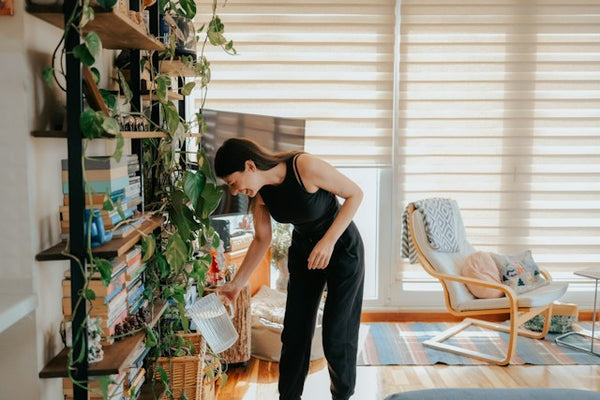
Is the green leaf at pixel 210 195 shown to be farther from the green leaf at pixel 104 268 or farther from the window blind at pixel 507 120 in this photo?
the window blind at pixel 507 120

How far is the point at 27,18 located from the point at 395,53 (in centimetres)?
304

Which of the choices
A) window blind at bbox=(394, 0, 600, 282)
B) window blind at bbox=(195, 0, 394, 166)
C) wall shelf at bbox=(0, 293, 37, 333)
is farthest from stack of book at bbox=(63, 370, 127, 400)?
window blind at bbox=(394, 0, 600, 282)

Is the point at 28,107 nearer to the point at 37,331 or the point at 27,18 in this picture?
the point at 27,18

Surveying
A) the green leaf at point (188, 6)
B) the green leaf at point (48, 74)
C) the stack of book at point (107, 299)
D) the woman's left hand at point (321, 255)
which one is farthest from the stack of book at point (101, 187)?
the woman's left hand at point (321, 255)

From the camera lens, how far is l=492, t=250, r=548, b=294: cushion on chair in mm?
3969

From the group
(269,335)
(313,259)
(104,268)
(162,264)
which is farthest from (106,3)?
(269,335)

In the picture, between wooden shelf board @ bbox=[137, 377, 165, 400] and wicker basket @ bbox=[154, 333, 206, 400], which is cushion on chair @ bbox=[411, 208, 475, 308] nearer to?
wicker basket @ bbox=[154, 333, 206, 400]

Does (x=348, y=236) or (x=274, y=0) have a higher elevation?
(x=274, y=0)

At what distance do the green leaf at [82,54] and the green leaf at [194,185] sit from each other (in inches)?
30.1

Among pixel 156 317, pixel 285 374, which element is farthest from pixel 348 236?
pixel 156 317

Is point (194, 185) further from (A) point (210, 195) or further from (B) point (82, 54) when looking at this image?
(B) point (82, 54)

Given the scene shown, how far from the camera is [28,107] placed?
5.66 ft

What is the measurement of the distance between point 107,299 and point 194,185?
55cm

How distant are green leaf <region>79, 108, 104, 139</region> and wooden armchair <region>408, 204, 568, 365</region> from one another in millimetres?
2645
